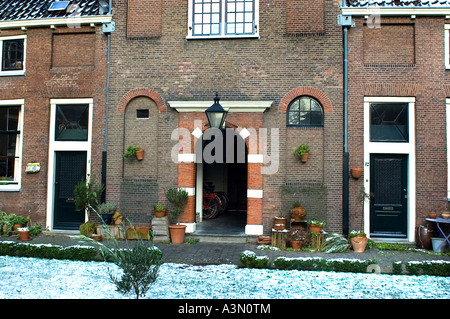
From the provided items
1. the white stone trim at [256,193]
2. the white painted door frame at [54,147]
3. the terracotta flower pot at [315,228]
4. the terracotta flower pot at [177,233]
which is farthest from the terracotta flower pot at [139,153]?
A: the terracotta flower pot at [315,228]

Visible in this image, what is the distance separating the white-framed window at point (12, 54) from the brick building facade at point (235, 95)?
341cm

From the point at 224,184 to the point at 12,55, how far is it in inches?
393

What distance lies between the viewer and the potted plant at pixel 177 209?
9938 millimetres

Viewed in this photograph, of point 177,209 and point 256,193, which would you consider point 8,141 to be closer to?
point 177,209

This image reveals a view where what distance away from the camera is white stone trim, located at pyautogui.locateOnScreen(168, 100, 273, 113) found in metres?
10.1

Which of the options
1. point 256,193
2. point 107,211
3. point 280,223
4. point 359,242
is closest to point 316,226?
point 280,223

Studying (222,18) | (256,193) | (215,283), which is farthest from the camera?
(222,18)

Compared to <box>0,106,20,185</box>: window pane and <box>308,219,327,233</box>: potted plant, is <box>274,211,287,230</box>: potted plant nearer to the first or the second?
<box>308,219,327,233</box>: potted plant

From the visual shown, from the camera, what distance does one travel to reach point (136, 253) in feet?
16.5

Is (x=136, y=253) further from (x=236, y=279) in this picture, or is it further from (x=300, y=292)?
(x=300, y=292)

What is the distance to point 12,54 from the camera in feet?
38.7

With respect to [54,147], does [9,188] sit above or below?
below

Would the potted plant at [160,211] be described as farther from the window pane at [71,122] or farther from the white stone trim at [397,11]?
the white stone trim at [397,11]
